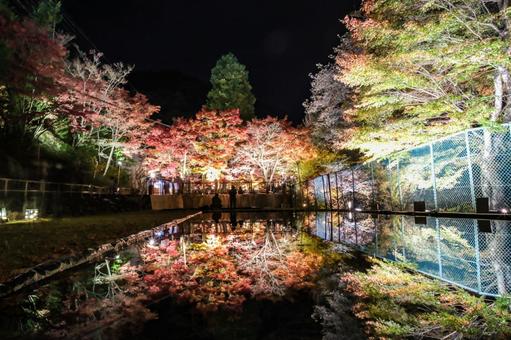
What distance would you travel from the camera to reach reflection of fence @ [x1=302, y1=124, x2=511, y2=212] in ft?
36.0

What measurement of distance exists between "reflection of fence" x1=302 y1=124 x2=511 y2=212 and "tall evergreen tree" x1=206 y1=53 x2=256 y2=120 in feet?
56.8

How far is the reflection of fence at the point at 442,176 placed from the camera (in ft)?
36.0

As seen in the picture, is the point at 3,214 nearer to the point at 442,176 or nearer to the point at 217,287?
the point at 217,287

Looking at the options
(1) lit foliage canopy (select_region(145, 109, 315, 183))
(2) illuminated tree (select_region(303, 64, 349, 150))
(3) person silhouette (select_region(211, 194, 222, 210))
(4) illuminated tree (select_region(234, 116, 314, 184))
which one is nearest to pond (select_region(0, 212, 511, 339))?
(2) illuminated tree (select_region(303, 64, 349, 150))

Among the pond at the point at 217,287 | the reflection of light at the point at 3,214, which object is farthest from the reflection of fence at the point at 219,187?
the pond at the point at 217,287

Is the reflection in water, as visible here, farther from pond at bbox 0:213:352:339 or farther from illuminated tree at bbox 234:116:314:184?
illuminated tree at bbox 234:116:314:184

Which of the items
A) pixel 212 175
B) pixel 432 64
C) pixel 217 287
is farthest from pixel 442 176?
pixel 212 175

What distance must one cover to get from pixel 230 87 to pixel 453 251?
32.3 metres

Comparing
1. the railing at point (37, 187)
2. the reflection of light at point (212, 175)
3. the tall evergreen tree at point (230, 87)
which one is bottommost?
the railing at point (37, 187)

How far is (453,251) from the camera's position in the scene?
607 centimetres

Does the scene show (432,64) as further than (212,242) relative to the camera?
Yes

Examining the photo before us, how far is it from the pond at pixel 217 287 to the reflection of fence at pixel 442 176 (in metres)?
4.13

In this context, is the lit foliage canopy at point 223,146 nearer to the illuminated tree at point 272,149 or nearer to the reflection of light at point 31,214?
the illuminated tree at point 272,149

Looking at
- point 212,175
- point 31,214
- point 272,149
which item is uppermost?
point 272,149
